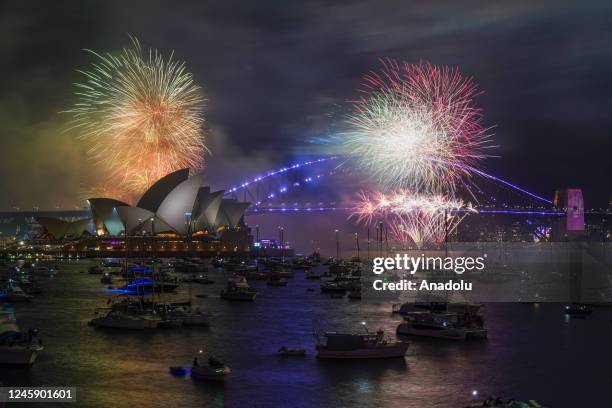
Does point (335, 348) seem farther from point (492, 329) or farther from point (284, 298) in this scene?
point (284, 298)

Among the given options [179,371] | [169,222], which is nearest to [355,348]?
[179,371]

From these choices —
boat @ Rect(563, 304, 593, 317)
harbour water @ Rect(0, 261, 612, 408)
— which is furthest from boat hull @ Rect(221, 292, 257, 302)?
boat @ Rect(563, 304, 593, 317)

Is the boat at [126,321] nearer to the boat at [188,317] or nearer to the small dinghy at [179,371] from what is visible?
the boat at [188,317]

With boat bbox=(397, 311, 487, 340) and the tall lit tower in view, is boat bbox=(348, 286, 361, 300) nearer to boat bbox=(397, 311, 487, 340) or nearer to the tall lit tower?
boat bbox=(397, 311, 487, 340)

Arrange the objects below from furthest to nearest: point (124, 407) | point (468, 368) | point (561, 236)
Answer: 1. point (561, 236)
2. point (468, 368)
3. point (124, 407)

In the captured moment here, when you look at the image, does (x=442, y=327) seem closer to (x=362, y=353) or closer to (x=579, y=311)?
(x=362, y=353)

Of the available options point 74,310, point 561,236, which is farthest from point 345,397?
point 561,236
